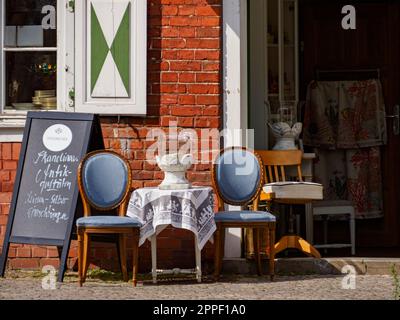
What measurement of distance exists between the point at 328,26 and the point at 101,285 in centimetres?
434

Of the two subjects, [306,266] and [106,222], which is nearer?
[106,222]

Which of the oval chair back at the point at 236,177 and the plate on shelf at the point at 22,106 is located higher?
the plate on shelf at the point at 22,106

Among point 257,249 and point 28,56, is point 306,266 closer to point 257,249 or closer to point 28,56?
point 257,249

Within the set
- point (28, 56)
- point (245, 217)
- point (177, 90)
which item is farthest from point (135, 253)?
point (28, 56)

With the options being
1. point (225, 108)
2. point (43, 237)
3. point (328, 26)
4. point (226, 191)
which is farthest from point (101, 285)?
point (328, 26)

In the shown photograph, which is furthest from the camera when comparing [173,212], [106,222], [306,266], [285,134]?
[285,134]

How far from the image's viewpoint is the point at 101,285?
8766mm

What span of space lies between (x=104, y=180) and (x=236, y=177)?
1.15 meters

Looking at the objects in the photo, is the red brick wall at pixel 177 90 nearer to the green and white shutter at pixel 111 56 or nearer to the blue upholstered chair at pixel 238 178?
the green and white shutter at pixel 111 56

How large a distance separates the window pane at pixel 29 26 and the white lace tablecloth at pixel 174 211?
1831mm

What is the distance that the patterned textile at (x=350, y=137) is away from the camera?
11.4m

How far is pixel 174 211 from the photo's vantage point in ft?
28.5

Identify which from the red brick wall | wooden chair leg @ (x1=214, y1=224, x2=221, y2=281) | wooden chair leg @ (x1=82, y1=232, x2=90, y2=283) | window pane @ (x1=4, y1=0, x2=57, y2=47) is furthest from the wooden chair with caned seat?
window pane @ (x1=4, y1=0, x2=57, y2=47)

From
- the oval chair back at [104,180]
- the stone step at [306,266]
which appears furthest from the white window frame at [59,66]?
the stone step at [306,266]
